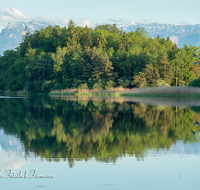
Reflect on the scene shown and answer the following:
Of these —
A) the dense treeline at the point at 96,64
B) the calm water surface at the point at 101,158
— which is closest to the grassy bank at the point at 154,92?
the dense treeline at the point at 96,64

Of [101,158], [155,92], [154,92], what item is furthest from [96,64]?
[101,158]

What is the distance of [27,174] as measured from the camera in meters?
5.65

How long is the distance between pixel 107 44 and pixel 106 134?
75.8 metres

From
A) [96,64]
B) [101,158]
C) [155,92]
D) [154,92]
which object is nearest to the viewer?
[101,158]

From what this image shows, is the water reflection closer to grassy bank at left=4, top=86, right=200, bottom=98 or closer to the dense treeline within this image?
grassy bank at left=4, top=86, right=200, bottom=98

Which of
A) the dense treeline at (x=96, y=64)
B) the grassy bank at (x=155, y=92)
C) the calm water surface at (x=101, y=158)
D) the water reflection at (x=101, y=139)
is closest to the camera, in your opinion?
the calm water surface at (x=101, y=158)

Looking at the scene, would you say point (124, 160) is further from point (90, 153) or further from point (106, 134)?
point (106, 134)

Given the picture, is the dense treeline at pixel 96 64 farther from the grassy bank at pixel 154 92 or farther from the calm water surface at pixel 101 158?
the calm water surface at pixel 101 158

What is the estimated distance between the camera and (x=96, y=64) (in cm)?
6600

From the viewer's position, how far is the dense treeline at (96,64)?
6040 centimetres

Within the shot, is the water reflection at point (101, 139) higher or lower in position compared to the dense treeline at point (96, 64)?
lower

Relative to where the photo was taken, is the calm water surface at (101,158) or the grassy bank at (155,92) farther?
the grassy bank at (155,92)

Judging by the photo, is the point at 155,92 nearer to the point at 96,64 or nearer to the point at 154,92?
the point at 154,92

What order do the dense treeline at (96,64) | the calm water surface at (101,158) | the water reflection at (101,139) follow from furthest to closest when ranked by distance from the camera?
the dense treeline at (96,64) → the water reflection at (101,139) → the calm water surface at (101,158)
